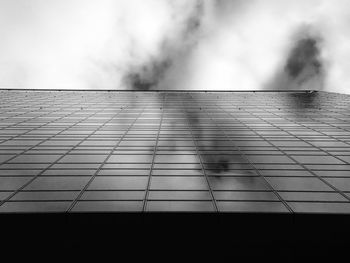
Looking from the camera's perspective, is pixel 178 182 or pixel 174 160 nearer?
pixel 178 182

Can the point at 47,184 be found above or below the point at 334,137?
below

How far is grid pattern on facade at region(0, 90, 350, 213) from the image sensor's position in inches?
500

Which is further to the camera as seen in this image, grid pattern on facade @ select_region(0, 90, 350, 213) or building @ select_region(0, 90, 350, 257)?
grid pattern on facade @ select_region(0, 90, 350, 213)

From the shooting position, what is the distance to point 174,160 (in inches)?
686

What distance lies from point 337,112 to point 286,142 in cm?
1416

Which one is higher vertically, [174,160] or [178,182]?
[174,160]

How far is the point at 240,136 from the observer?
75.5 feet

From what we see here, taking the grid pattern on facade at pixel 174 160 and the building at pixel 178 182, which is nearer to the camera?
the building at pixel 178 182

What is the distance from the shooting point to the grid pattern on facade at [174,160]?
12.7m
